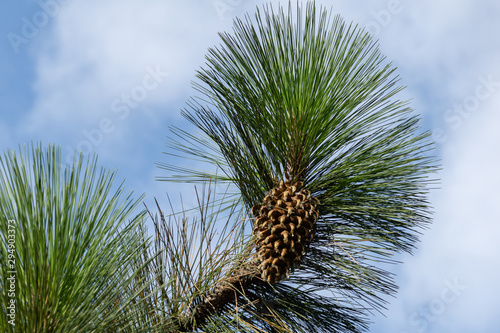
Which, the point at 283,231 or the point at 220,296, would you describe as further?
the point at 220,296

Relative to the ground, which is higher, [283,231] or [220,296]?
[283,231]

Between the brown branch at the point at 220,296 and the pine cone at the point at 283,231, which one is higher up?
the pine cone at the point at 283,231

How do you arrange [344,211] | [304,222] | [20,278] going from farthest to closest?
[344,211] < [304,222] < [20,278]

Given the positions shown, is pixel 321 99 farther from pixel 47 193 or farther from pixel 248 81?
pixel 47 193

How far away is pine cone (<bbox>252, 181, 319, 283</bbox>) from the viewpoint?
2.02m

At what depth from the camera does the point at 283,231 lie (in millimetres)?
2018

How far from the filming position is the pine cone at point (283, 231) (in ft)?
6.64

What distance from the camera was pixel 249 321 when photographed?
224cm

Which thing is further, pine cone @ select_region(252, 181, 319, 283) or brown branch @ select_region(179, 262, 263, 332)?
brown branch @ select_region(179, 262, 263, 332)

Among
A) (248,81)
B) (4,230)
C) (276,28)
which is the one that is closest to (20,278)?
(4,230)

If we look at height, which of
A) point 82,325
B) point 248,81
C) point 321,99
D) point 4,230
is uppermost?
point 248,81

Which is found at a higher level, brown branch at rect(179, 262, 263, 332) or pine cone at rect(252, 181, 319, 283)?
pine cone at rect(252, 181, 319, 283)

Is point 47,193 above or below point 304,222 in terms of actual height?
above

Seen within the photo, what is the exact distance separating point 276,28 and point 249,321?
1077mm
